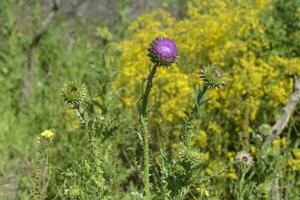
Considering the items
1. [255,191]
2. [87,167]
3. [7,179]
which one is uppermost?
[87,167]

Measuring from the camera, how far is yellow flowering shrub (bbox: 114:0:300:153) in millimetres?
4414

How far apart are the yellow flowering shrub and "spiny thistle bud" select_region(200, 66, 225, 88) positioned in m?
1.46

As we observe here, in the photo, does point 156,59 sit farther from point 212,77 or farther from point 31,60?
point 31,60

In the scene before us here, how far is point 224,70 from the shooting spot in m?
4.79

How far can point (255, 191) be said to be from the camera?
323 cm

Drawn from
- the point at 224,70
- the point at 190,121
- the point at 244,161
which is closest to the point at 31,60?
the point at 224,70

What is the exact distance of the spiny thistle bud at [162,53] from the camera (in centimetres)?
247

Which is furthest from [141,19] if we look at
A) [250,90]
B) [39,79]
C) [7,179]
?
[7,179]

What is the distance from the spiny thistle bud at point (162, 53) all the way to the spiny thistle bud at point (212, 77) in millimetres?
165

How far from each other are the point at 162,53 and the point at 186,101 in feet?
6.64

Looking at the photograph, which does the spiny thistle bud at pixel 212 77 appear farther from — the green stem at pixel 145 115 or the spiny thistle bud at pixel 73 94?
the spiny thistle bud at pixel 73 94

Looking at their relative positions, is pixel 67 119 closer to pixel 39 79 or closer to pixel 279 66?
pixel 39 79

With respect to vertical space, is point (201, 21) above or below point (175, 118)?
above

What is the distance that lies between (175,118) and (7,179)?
1.39 meters
